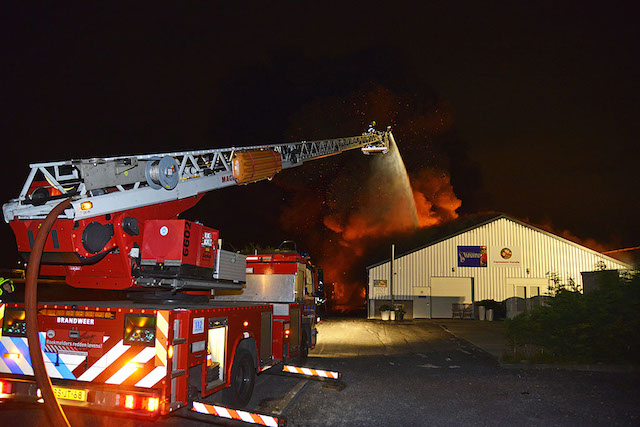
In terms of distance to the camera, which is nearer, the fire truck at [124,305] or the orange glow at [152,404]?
the orange glow at [152,404]

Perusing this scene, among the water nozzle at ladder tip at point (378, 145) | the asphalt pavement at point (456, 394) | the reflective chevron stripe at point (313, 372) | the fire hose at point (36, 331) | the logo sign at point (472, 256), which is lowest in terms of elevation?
the asphalt pavement at point (456, 394)

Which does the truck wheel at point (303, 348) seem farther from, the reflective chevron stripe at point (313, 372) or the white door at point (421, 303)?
the white door at point (421, 303)

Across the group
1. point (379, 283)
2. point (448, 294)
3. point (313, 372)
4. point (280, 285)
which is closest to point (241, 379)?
→ point (313, 372)

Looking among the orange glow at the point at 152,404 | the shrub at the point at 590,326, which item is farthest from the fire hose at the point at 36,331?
the shrub at the point at 590,326

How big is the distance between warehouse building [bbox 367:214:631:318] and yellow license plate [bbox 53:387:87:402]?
1112 inches

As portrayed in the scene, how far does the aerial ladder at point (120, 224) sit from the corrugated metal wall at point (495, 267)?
26233 millimetres

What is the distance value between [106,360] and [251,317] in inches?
104

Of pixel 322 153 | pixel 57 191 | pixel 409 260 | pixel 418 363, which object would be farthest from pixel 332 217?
pixel 57 191

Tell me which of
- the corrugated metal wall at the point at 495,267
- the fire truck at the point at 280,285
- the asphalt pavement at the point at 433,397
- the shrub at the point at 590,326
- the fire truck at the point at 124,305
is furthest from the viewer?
the corrugated metal wall at the point at 495,267

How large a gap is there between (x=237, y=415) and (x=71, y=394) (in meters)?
2.01

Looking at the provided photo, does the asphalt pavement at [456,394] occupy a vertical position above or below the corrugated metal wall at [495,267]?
below

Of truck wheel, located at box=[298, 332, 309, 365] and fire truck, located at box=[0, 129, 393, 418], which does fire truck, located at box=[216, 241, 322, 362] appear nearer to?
truck wheel, located at box=[298, 332, 309, 365]

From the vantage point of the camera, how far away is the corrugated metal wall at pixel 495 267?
106 ft

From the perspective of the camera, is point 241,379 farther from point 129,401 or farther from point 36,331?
point 36,331
